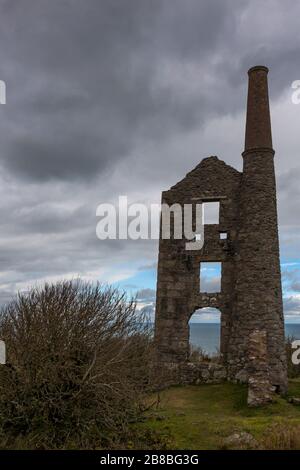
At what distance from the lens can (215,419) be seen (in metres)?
13.8

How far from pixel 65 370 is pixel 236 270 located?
12235 millimetres

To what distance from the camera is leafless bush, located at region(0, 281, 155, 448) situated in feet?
33.5

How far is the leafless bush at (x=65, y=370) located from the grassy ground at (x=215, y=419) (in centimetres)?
150

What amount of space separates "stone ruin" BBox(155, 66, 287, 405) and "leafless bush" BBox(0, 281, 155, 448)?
8.73 metres

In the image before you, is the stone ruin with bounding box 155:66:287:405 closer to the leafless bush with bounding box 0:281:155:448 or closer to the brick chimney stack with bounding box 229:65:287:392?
the brick chimney stack with bounding box 229:65:287:392

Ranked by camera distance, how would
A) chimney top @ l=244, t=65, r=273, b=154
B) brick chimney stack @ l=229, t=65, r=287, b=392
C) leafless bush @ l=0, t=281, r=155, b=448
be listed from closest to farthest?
leafless bush @ l=0, t=281, r=155, b=448 → brick chimney stack @ l=229, t=65, r=287, b=392 → chimney top @ l=244, t=65, r=273, b=154

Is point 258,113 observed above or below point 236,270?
above

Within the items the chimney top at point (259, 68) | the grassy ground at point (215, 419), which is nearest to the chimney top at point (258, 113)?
the chimney top at point (259, 68)

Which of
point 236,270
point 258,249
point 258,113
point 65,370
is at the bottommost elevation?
point 65,370

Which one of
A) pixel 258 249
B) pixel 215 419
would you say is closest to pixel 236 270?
pixel 258 249

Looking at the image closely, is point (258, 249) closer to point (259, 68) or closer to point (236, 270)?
point (236, 270)

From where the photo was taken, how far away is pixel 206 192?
22.4 m

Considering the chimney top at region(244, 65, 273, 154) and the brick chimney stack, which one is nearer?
the brick chimney stack

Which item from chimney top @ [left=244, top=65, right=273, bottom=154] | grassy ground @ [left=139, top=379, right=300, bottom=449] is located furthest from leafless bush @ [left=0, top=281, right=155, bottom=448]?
chimney top @ [left=244, top=65, right=273, bottom=154]
